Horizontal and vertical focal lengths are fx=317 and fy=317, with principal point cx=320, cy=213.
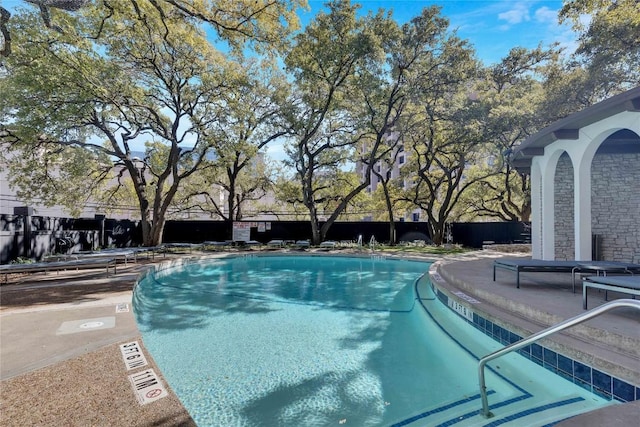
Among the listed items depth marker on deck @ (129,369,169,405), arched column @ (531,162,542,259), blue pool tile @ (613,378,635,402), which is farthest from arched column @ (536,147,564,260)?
depth marker on deck @ (129,369,169,405)

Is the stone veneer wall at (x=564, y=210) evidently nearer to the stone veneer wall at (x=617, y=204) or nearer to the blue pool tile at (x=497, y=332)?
the stone veneer wall at (x=617, y=204)

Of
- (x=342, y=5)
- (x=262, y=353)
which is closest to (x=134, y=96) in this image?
(x=342, y=5)

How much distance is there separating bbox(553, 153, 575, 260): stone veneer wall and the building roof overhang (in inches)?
26.5

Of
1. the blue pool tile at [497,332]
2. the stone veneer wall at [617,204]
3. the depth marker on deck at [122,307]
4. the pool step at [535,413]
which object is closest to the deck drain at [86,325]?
the depth marker on deck at [122,307]

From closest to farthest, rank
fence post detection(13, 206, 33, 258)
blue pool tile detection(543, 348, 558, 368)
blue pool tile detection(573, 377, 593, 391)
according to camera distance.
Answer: blue pool tile detection(573, 377, 593, 391) → blue pool tile detection(543, 348, 558, 368) → fence post detection(13, 206, 33, 258)

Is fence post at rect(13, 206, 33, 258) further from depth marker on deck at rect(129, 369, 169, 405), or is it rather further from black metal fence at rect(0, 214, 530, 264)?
depth marker on deck at rect(129, 369, 169, 405)

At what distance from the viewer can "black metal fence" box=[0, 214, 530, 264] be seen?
31.9 ft

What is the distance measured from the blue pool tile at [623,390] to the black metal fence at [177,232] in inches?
497

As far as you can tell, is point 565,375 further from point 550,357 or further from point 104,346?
point 104,346

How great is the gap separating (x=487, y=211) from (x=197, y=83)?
16.6 meters

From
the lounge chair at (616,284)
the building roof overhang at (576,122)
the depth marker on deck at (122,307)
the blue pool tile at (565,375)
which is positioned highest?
the building roof overhang at (576,122)

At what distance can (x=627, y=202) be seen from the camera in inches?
257

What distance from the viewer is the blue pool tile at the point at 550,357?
2.88 m

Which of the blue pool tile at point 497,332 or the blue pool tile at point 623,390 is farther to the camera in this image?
the blue pool tile at point 497,332
